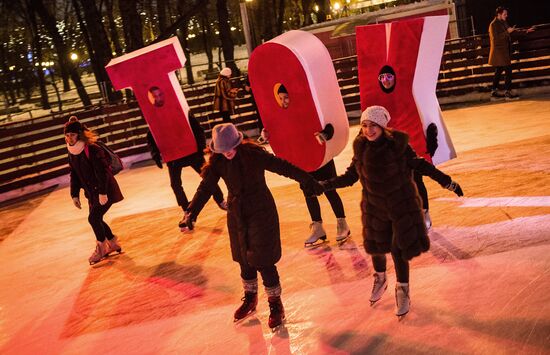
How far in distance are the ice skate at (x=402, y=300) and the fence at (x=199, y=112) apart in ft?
35.4

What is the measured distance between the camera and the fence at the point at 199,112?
1431cm

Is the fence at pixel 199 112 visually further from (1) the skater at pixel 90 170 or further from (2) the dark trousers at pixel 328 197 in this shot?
(2) the dark trousers at pixel 328 197

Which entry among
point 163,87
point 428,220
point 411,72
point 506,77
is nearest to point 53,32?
point 506,77

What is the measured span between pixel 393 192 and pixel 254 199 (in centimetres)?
106

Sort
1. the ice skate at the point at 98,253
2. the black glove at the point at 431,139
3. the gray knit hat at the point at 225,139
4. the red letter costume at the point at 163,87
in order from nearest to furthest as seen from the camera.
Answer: the gray knit hat at the point at 225,139, the black glove at the point at 431,139, the ice skate at the point at 98,253, the red letter costume at the point at 163,87

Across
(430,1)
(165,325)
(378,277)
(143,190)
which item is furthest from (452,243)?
(430,1)

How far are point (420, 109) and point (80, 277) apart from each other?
13.5ft

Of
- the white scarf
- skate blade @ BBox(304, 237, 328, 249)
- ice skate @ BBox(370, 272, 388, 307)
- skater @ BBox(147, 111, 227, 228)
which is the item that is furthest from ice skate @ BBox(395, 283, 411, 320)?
skater @ BBox(147, 111, 227, 228)

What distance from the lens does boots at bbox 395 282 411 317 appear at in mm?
4875

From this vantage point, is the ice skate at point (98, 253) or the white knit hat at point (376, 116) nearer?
the white knit hat at point (376, 116)

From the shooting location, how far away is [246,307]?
545cm

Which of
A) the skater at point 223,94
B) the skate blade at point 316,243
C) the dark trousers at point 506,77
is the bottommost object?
the skate blade at point 316,243

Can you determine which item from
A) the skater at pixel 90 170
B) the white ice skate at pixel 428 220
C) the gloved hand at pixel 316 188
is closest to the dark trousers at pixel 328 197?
the white ice skate at pixel 428 220

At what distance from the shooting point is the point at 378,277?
5215 millimetres
